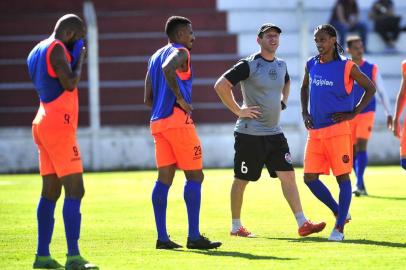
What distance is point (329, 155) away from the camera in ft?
35.5

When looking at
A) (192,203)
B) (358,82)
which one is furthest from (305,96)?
(192,203)

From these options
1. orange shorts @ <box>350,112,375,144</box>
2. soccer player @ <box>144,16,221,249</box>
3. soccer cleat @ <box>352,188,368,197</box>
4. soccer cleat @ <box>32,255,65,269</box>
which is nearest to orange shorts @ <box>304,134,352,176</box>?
soccer player @ <box>144,16,221,249</box>

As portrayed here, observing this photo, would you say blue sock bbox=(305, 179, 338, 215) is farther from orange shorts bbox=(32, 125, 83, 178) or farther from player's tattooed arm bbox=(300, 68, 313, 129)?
orange shorts bbox=(32, 125, 83, 178)

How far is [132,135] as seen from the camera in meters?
22.7

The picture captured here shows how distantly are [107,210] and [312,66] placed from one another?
4113 millimetres

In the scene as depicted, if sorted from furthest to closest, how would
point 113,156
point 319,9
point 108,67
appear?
1. point 319,9
2. point 108,67
3. point 113,156

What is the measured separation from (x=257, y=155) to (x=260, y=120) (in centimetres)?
37

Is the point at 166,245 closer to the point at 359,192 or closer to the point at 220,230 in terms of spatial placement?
the point at 220,230

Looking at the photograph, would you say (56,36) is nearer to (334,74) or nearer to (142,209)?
(334,74)

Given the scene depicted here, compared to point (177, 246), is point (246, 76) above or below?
above

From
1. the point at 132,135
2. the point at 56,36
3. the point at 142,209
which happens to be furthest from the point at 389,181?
the point at 56,36

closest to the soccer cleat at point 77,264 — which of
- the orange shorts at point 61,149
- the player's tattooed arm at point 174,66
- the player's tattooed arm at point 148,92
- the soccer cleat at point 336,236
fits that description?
the orange shorts at point 61,149

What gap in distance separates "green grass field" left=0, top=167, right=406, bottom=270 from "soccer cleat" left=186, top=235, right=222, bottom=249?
0.38ft

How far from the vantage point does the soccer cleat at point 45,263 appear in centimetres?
885
